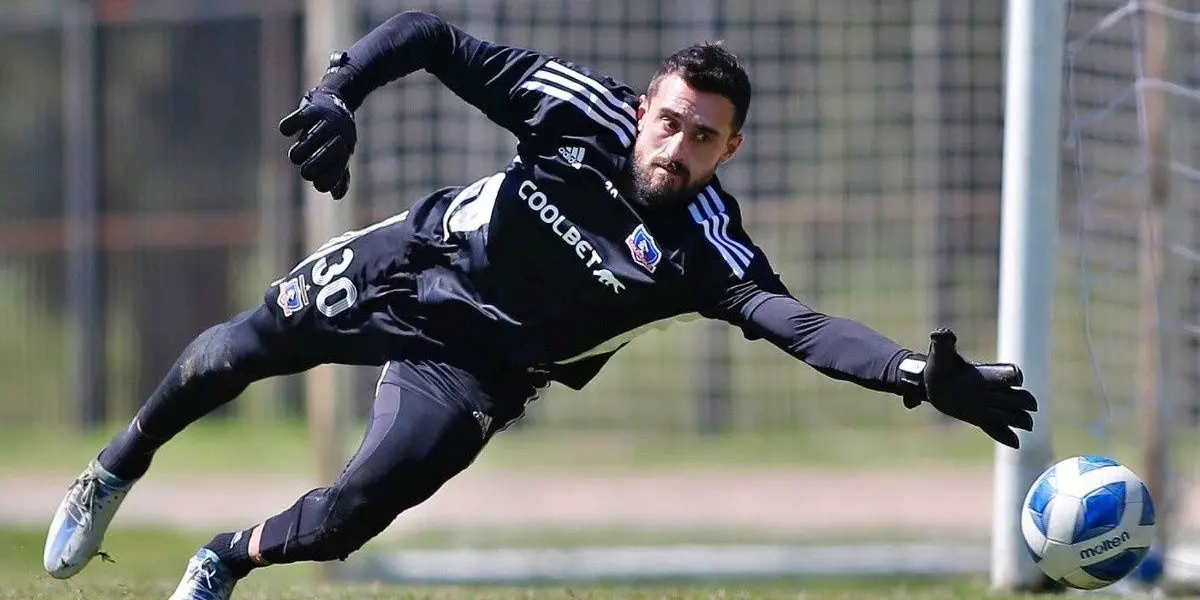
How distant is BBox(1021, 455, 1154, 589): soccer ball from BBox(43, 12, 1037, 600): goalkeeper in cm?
127

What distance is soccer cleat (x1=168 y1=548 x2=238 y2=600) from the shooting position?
5.70 metres

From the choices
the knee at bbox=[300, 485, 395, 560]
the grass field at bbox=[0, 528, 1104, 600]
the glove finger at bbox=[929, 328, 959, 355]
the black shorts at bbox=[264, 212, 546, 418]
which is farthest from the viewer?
the grass field at bbox=[0, 528, 1104, 600]

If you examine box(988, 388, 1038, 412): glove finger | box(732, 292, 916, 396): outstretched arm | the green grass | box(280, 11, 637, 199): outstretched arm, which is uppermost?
box(280, 11, 637, 199): outstretched arm

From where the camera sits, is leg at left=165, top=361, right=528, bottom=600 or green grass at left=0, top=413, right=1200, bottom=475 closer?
leg at left=165, top=361, right=528, bottom=600

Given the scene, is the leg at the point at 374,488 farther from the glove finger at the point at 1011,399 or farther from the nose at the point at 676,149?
the glove finger at the point at 1011,399

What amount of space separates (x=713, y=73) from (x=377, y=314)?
4.69 feet

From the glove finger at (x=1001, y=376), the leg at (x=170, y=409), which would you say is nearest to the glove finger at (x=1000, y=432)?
the glove finger at (x=1001, y=376)

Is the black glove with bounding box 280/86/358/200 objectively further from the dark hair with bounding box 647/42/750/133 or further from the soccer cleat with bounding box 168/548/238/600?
the soccer cleat with bounding box 168/548/238/600

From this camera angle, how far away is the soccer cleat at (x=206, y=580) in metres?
5.70

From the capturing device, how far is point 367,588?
7.48 metres

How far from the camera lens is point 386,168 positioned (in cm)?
1094

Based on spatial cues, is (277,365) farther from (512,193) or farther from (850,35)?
(850,35)

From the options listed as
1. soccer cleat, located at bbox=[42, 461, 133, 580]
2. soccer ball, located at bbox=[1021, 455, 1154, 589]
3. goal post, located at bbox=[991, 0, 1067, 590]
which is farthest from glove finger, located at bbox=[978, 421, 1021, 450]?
soccer cleat, located at bbox=[42, 461, 133, 580]

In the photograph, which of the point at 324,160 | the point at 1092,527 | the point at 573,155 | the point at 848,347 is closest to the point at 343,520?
the point at 324,160
